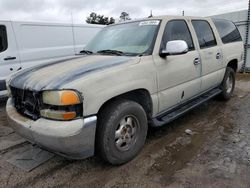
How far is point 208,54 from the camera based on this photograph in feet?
14.6

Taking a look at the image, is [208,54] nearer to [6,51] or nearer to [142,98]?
[142,98]

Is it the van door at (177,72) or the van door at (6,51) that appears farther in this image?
the van door at (6,51)

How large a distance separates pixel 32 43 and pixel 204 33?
437 centimetres

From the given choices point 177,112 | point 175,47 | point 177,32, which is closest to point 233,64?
point 177,32

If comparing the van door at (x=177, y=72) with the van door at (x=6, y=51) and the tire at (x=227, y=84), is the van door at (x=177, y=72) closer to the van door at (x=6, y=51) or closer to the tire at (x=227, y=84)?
the tire at (x=227, y=84)

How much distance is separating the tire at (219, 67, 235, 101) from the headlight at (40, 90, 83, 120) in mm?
3909

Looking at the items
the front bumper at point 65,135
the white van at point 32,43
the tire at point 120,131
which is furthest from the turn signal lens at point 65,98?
the white van at point 32,43

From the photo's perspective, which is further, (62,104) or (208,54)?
A: (208,54)

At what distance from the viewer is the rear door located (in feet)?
14.3

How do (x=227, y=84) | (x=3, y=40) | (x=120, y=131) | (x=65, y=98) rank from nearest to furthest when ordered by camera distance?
1. (x=65, y=98)
2. (x=120, y=131)
3. (x=227, y=84)
4. (x=3, y=40)

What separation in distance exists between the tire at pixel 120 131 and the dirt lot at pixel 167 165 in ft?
0.56

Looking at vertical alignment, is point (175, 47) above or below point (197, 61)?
above

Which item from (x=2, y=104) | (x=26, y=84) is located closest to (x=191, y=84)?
(x=26, y=84)

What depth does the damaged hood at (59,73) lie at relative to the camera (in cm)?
259
